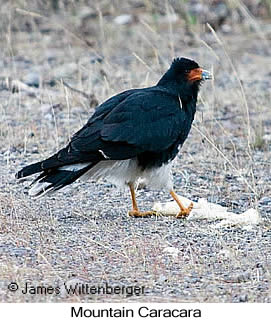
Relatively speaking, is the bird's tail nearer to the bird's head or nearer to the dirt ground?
the dirt ground

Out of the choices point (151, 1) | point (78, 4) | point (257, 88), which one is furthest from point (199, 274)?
point (78, 4)

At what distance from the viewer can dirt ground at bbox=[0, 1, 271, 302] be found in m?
5.06

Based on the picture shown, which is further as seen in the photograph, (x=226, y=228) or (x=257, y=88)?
(x=257, y=88)

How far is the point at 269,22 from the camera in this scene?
45.2 ft

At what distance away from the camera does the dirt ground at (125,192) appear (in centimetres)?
506

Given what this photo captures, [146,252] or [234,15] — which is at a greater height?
[234,15]

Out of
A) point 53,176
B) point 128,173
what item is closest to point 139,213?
point 128,173

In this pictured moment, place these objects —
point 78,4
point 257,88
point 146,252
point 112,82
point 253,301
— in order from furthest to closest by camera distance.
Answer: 1. point 78,4
2. point 257,88
3. point 112,82
4. point 146,252
5. point 253,301

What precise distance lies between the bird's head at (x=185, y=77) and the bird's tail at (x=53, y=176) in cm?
106

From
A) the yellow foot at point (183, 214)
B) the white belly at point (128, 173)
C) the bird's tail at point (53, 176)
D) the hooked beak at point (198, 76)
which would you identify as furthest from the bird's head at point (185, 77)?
the bird's tail at point (53, 176)

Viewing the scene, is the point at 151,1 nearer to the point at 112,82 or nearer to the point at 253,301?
the point at 112,82

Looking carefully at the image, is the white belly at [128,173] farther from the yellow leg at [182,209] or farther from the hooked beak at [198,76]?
the hooked beak at [198,76]

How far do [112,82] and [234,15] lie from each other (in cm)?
399

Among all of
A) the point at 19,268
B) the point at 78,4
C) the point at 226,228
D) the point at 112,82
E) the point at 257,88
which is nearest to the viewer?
the point at 19,268
